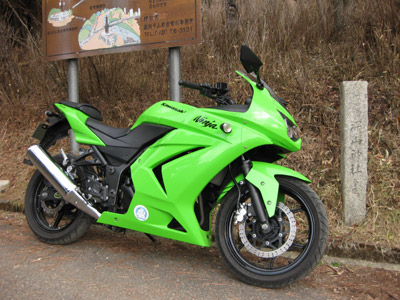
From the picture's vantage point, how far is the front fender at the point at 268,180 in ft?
Result: 8.80

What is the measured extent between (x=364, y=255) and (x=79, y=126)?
2.72 m

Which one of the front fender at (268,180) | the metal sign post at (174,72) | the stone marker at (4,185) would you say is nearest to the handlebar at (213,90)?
the front fender at (268,180)

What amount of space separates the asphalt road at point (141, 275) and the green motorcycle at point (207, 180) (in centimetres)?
17

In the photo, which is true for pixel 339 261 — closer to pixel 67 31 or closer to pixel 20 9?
pixel 67 31

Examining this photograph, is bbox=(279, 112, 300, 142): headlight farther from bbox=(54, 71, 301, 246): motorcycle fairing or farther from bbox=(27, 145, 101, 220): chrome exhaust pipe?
bbox=(27, 145, 101, 220): chrome exhaust pipe

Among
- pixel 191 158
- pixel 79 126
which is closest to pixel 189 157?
pixel 191 158

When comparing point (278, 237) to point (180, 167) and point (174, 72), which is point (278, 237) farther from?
point (174, 72)

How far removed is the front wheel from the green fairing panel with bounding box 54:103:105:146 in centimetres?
129

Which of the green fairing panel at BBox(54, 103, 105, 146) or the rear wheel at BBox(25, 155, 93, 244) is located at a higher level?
the green fairing panel at BBox(54, 103, 105, 146)

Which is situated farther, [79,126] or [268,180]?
[79,126]

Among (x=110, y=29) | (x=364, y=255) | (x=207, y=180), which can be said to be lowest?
(x=364, y=255)

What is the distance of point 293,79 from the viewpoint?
203 inches

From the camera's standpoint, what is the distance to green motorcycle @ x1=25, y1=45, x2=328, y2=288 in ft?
8.94

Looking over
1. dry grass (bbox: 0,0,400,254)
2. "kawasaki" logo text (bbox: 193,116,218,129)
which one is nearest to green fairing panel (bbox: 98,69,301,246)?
"kawasaki" logo text (bbox: 193,116,218,129)
